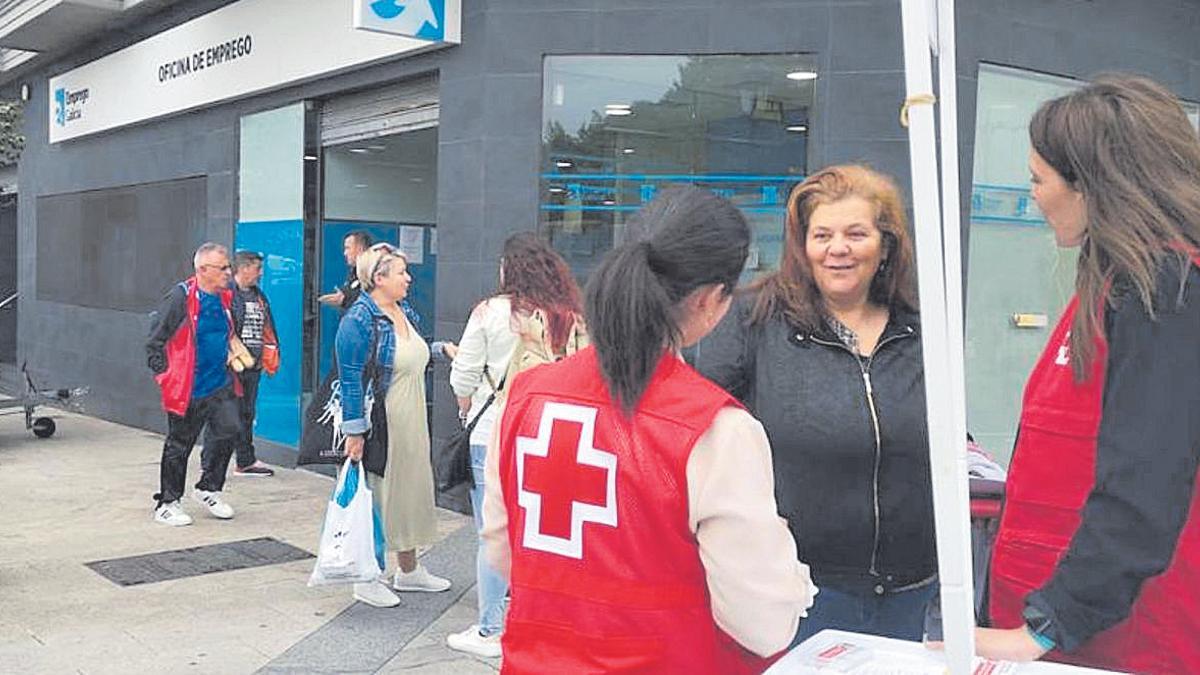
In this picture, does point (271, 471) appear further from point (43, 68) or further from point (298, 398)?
point (43, 68)

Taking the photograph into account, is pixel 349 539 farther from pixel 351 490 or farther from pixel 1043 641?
pixel 1043 641

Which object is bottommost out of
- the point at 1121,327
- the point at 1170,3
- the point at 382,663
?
the point at 382,663

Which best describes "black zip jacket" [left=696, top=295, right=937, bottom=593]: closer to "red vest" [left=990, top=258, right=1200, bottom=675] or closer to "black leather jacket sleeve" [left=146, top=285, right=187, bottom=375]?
"red vest" [left=990, top=258, right=1200, bottom=675]

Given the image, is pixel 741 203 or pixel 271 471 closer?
pixel 741 203

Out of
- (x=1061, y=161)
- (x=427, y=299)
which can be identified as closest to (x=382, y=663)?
(x=1061, y=161)

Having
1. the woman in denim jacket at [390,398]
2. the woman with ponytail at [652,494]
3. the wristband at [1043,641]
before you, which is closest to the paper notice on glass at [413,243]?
the woman in denim jacket at [390,398]

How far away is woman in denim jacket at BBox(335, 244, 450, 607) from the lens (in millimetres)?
5328

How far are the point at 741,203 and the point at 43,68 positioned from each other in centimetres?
1146

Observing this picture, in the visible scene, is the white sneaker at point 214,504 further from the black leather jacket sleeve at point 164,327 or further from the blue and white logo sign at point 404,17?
the blue and white logo sign at point 404,17

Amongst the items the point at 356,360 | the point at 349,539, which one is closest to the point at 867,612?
the point at 349,539

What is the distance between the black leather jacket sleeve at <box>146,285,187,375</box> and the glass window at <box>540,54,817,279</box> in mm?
2424

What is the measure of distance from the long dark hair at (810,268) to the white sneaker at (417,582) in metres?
3.69

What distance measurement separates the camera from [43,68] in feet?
48.5

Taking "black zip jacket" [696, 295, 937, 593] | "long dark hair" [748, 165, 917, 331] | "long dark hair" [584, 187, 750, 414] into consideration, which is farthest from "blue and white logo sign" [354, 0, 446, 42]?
"long dark hair" [584, 187, 750, 414]
